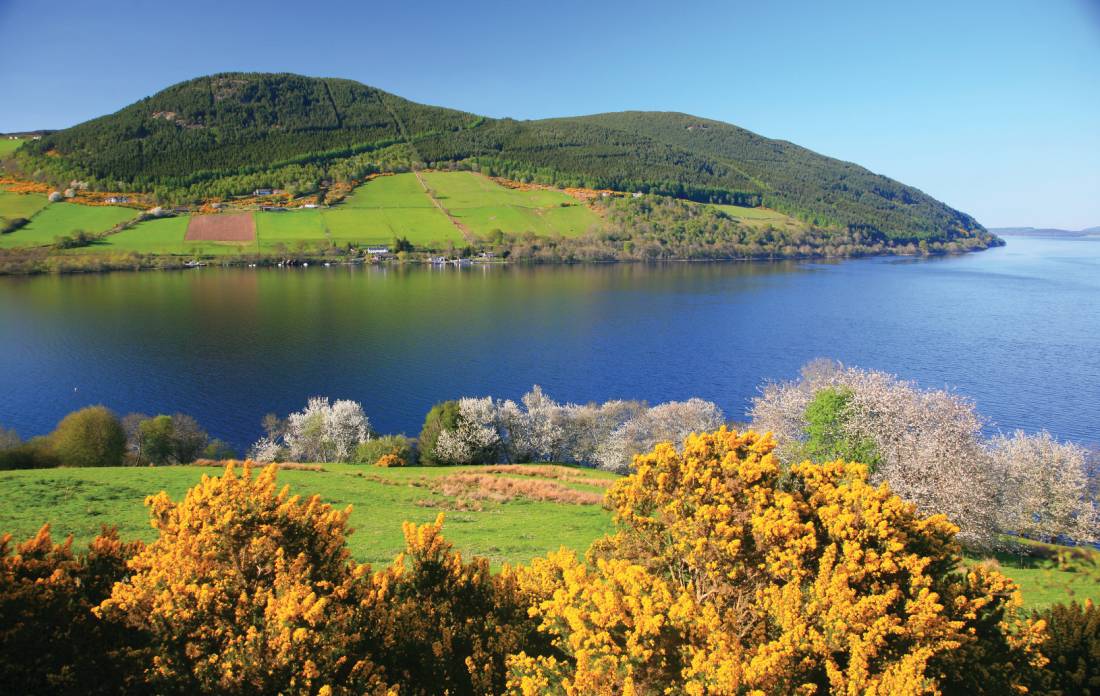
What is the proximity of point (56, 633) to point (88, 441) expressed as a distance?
36.1 metres

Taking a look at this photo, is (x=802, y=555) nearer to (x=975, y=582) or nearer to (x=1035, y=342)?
(x=975, y=582)

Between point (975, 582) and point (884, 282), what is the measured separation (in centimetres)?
16775

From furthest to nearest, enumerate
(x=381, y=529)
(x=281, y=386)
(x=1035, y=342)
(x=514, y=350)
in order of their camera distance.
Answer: (x=1035, y=342)
(x=514, y=350)
(x=281, y=386)
(x=381, y=529)

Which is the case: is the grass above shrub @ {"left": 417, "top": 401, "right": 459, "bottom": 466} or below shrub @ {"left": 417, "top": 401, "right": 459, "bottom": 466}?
above

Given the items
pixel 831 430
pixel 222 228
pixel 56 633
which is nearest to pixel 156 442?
pixel 56 633

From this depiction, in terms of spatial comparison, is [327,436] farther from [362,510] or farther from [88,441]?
[362,510]

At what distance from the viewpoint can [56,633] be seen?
8.53m

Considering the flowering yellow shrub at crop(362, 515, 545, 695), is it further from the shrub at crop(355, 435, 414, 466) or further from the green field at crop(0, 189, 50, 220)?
the green field at crop(0, 189, 50, 220)

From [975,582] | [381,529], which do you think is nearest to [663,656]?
[975,582]

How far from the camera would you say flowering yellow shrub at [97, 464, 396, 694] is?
27.6 feet

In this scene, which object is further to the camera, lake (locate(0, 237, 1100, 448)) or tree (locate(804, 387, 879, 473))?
lake (locate(0, 237, 1100, 448))

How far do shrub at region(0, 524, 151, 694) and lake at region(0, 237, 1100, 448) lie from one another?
4542 cm

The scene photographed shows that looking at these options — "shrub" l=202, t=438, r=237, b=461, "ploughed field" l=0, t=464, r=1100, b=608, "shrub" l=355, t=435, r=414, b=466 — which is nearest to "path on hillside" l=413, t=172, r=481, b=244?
"shrub" l=202, t=438, r=237, b=461

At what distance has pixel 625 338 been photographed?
89.4 meters
